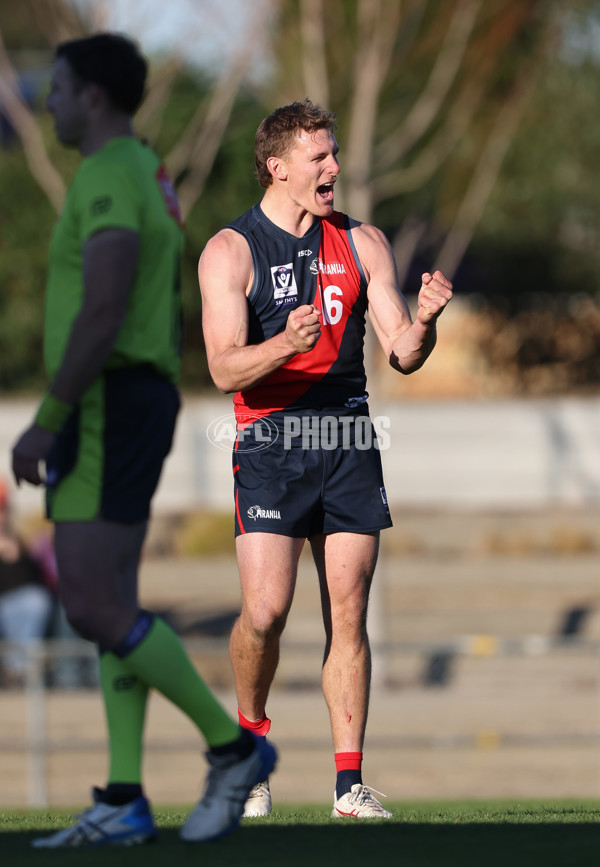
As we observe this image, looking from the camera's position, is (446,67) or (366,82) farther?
(446,67)

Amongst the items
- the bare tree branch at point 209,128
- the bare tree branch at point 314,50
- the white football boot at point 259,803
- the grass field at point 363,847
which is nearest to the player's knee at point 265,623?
the white football boot at point 259,803

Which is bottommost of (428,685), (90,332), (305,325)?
(428,685)

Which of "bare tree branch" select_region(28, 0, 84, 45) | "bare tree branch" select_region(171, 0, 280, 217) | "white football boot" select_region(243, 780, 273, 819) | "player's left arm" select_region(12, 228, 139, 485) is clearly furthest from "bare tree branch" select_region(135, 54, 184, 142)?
"player's left arm" select_region(12, 228, 139, 485)

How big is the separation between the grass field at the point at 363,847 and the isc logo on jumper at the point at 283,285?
5.85 ft

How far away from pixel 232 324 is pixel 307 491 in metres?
0.63

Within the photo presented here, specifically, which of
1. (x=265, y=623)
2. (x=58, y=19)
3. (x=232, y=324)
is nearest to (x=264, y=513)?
(x=265, y=623)

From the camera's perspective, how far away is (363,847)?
347cm

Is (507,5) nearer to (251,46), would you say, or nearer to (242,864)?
(251,46)

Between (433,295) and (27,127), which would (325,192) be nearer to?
(433,295)

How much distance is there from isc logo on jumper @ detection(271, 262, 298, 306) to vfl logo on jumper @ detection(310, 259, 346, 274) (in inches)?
3.5

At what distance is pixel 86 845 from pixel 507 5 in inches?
507

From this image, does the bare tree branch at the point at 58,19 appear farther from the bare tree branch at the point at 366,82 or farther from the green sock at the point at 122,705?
the green sock at the point at 122,705

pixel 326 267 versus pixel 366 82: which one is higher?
pixel 366 82

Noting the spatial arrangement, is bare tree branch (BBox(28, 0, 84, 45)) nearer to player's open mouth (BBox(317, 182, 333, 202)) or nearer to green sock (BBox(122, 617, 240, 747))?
player's open mouth (BBox(317, 182, 333, 202))
